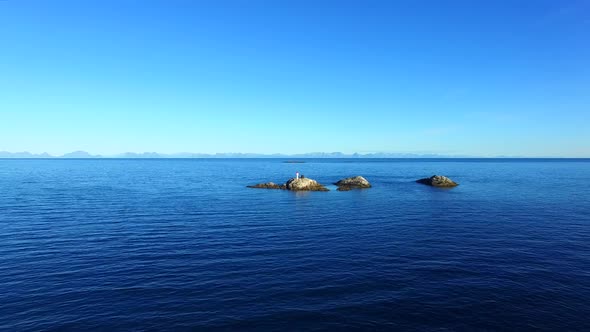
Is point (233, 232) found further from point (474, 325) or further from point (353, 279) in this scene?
point (474, 325)

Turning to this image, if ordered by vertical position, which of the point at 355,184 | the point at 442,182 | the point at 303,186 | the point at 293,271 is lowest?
the point at 293,271

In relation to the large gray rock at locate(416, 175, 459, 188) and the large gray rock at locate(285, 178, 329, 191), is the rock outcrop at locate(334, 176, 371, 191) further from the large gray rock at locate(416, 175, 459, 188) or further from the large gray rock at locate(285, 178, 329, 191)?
the large gray rock at locate(416, 175, 459, 188)

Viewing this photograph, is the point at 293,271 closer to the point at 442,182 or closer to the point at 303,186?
the point at 303,186

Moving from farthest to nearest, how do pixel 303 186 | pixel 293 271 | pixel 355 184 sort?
pixel 355 184 < pixel 303 186 < pixel 293 271

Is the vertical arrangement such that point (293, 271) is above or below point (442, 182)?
below

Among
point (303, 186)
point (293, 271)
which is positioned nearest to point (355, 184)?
point (303, 186)

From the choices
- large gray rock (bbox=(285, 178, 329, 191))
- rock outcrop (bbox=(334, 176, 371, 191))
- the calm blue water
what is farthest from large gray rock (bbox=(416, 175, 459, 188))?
the calm blue water

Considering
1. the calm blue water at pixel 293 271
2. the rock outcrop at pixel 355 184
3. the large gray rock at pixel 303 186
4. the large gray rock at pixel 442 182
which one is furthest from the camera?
the large gray rock at pixel 442 182

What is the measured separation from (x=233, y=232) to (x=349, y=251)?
41.2ft

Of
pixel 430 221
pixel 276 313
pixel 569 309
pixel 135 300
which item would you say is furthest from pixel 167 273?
pixel 430 221

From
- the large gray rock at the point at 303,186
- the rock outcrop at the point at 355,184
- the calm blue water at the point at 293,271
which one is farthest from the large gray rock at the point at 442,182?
the calm blue water at the point at 293,271

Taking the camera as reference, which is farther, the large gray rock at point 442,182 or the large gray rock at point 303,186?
the large gray rock at point 442,182

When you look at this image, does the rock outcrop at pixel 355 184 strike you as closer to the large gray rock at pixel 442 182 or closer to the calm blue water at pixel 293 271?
the large gray rock at pixel 442 182

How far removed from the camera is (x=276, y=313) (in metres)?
15.8
